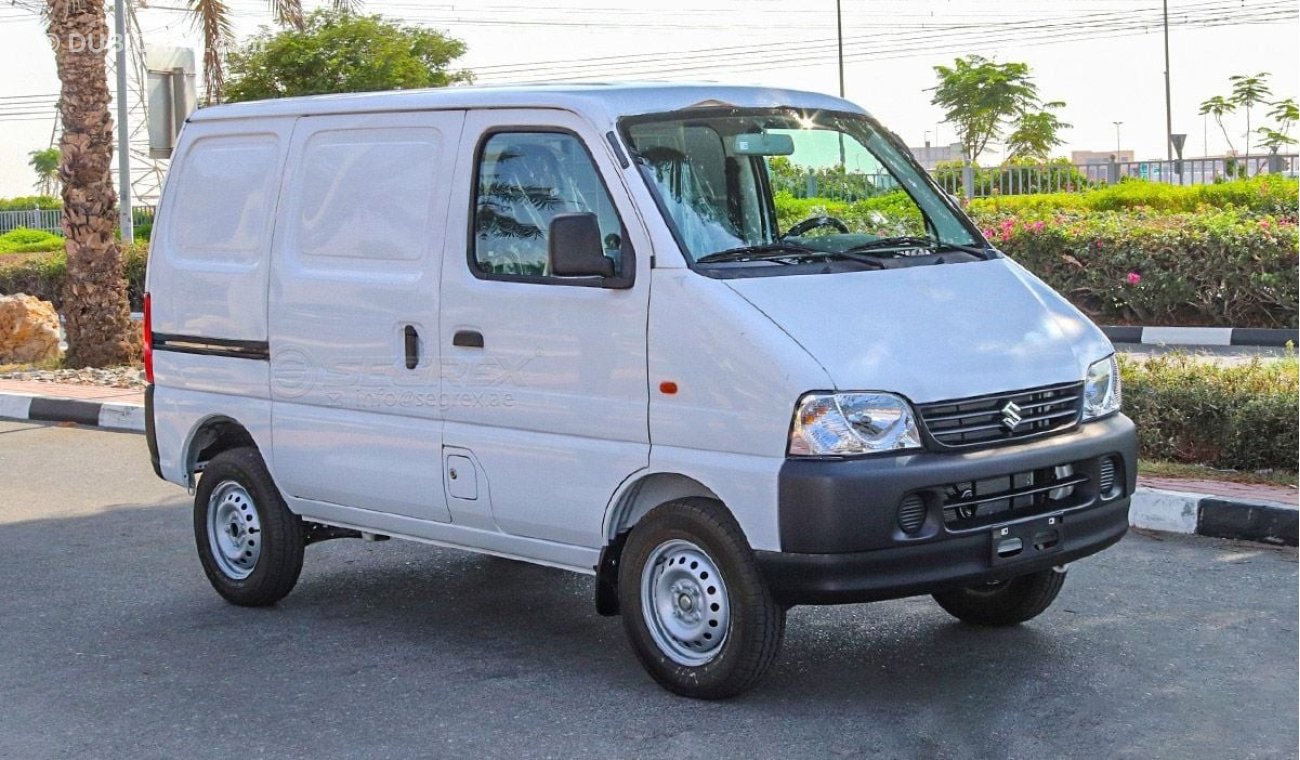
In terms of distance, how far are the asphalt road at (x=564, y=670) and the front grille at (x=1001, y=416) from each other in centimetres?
83

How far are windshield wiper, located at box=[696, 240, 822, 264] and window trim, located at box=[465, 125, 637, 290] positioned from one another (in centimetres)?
23

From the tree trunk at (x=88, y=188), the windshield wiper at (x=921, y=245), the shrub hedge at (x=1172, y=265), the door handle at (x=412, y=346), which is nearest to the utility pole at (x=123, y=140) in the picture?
the tree trunk at (x=88, y=188)

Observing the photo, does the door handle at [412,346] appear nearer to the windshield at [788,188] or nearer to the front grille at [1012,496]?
the windshield at [788,188]

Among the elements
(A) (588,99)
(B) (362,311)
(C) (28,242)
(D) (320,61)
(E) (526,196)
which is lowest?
(B) (362,311)

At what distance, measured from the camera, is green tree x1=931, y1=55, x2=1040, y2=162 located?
178 feet

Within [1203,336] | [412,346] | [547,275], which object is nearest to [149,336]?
[412,346]

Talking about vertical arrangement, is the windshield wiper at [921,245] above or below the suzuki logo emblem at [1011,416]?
above

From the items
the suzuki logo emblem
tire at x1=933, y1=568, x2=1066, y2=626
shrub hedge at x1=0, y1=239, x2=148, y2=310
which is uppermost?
shrub hedge at x1=0, y1=239, x2=148, y2=310

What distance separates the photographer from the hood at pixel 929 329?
16.3 ft

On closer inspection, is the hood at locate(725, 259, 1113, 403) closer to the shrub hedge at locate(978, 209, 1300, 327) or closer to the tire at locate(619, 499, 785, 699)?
the tire at locate(619, 499, 785, 699)

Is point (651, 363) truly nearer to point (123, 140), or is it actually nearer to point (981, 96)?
point (123, 140)

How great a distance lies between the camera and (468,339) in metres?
5.84

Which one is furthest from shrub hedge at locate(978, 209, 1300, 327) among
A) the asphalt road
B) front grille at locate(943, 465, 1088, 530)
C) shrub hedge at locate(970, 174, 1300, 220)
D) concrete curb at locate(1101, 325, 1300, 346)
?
front grille at locate(943, 465, 1088, 530)

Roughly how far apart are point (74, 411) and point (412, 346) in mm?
7801
